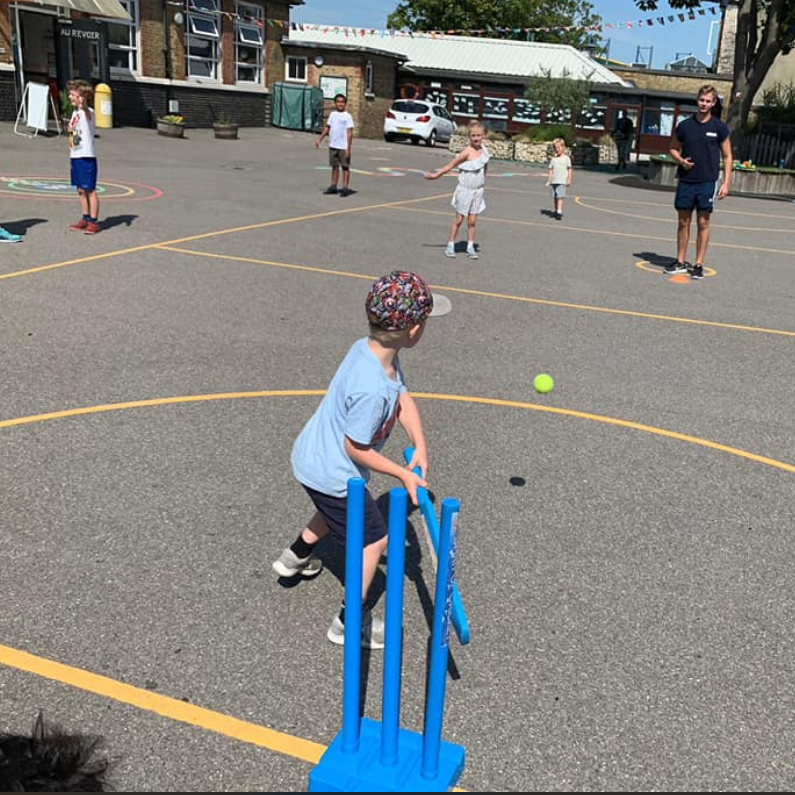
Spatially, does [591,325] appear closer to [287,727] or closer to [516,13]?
[287,727]

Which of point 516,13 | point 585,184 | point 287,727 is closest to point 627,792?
point 287,727

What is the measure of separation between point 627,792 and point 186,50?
35.2 meters

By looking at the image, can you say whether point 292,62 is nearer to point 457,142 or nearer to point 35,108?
point 457,142

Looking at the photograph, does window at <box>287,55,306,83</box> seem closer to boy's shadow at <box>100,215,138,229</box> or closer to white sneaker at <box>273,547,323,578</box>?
boy's shadow at <box>100,215,138,229</box>

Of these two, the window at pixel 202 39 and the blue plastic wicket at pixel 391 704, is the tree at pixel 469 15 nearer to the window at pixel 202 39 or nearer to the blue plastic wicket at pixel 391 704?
the window at pixel 202 39

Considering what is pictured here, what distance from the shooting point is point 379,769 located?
277cm

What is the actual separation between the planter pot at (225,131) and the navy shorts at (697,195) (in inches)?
914

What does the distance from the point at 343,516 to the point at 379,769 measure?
42.0 inches

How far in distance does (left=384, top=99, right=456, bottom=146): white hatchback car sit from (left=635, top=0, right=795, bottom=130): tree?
12.9 metres

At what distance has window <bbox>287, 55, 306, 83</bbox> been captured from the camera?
129 ft

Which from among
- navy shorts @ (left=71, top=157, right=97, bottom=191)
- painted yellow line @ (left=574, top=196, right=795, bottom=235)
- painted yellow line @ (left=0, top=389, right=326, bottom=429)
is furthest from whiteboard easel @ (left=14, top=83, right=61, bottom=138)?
painted yellow line @ (left=0, top=389, right=326, bottom=429)

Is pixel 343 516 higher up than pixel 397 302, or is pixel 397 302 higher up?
pixel 397 302

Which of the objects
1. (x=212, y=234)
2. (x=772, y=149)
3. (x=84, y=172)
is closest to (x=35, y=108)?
(x=212, y=234)

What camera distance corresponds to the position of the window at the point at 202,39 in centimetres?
3325
